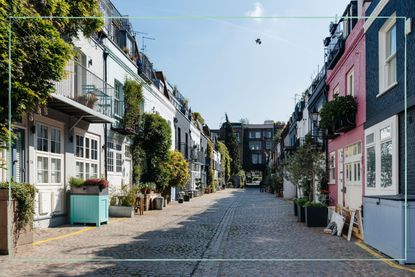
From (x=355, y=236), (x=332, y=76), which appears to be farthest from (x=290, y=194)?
(x=355, y=236)

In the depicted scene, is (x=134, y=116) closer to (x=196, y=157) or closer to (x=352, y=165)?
(x=352, y=165)

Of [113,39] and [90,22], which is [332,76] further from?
[90,22]

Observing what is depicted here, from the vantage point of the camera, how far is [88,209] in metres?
13.1

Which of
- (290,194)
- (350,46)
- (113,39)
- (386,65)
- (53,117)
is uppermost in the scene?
(113,39)

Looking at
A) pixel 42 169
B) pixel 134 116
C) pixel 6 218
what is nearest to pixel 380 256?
pixel 6 218

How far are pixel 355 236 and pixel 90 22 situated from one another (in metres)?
8.86

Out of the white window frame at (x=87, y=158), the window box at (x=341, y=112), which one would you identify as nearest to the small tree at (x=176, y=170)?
the white window frame at (x=87, y=158)

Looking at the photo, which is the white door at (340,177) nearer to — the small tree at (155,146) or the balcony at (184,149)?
the small tree at (155,146)

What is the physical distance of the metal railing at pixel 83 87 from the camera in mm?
13078

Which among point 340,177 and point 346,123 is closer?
point 346,123

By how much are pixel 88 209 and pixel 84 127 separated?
9.86 ft

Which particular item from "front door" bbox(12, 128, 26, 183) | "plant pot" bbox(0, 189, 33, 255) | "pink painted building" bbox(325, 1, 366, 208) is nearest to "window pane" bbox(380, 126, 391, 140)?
"pink painted building" bbox(325, 1, 366, 208)

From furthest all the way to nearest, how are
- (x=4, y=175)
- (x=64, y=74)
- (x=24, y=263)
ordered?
(x=4, y=175)
(x=64, y=74)
(x=24, y=263)

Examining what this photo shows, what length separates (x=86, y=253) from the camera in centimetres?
849
